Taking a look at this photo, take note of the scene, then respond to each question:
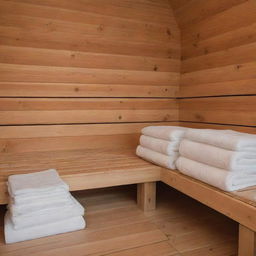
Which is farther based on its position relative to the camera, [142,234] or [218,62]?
[218,62]

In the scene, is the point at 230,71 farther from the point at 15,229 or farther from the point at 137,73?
the point at 15,229

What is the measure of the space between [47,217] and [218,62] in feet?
5.86

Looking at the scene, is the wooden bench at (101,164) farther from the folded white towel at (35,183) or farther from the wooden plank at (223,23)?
the wooden plank at (223,23)

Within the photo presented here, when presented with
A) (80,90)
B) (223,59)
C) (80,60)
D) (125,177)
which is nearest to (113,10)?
(80,60)

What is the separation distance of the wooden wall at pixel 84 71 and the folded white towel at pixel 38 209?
0.87m

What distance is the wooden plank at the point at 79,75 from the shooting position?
2176mm

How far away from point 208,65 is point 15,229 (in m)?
1.96

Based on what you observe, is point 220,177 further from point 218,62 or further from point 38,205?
point 218,62

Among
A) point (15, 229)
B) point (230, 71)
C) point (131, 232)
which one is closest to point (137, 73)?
point (230, 71)

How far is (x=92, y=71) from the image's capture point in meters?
2.42

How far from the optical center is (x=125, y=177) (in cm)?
182

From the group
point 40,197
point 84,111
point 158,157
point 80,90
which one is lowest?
point 40,197

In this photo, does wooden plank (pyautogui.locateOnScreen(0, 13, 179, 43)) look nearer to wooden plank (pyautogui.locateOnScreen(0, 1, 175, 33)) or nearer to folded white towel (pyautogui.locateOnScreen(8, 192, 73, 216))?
wooden plank (pyautogui.locateOnScreen(0, 1, 175, 33))

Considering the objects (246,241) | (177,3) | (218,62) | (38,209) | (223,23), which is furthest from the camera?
(177,3)
